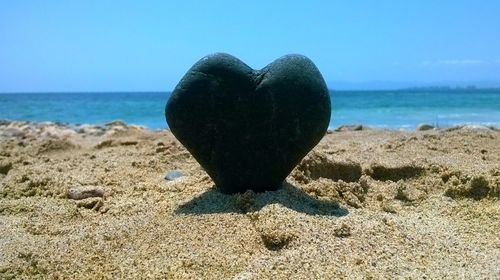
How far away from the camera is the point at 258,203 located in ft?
12.9

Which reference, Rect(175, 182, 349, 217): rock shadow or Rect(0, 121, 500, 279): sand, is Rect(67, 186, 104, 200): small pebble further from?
Rect(175, 182, 349, 217): rock shadow

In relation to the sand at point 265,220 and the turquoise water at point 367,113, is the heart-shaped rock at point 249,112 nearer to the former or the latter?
the sand at point 265,220

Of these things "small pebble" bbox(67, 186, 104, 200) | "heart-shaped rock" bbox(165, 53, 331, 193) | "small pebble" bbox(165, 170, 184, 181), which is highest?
"heart-shaped rock" bbox(165, 53, 331, 193)

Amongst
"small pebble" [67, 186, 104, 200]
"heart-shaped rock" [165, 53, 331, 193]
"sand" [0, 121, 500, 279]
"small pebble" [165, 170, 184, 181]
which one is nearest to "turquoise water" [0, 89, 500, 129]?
"sand" [0, 121, 500, 279]

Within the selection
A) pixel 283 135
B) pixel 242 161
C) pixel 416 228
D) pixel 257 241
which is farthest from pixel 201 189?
pixel 416 228

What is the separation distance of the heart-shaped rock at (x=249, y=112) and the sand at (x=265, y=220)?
0.31m

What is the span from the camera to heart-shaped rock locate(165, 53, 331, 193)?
13.4ft

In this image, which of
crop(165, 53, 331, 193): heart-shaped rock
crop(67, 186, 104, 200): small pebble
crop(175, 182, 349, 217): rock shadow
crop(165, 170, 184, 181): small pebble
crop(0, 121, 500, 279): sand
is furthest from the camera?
crop(165, 170, 184, 181): small pebble

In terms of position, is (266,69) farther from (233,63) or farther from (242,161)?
(242,161)

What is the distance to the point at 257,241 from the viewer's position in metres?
3.37

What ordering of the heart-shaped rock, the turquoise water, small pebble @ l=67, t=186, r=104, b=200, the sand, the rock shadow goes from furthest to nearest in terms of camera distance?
the turquoise water → small pebble @ l=67, t=186, r=104, b=200 → the heart-shaped rock → the rock shadow → the sand

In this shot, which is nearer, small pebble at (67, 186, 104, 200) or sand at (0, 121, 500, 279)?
sand at (0, 121, 500, 279)

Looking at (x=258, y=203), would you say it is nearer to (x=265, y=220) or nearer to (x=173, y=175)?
(x=265, y=220)

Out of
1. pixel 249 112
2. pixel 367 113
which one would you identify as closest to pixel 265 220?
pixel 249 112
